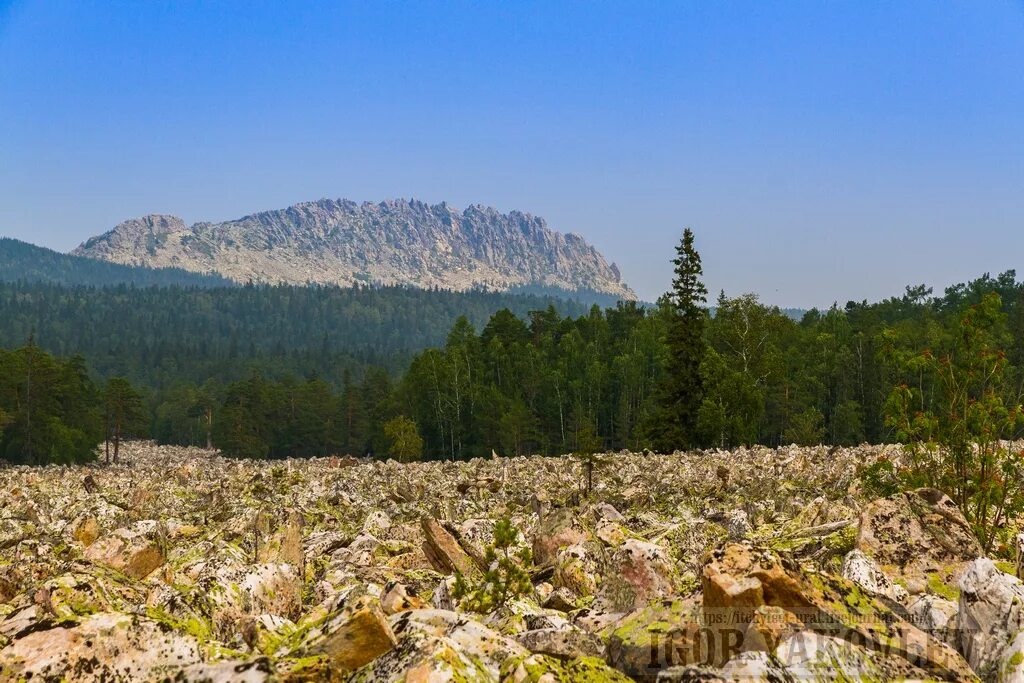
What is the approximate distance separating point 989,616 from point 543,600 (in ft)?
14.5

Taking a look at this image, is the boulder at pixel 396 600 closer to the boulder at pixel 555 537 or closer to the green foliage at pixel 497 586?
the green foliage at pixel 497 586

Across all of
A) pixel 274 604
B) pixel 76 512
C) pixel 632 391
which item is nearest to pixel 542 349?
pixel 632 391

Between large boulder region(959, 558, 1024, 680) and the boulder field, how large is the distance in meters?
0.02

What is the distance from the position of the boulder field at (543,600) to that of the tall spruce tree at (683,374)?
41.4 m

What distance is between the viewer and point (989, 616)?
554 centimetres

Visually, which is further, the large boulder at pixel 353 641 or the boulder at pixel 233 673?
the large boulder at pixel 353 641

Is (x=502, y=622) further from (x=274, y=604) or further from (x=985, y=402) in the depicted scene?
(x=985, y=402)

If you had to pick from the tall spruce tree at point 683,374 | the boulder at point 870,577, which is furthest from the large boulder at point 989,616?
the tall spruce tree at point 683,374

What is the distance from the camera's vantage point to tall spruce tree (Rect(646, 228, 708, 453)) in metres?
58.2

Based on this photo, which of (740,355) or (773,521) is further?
(740,355)

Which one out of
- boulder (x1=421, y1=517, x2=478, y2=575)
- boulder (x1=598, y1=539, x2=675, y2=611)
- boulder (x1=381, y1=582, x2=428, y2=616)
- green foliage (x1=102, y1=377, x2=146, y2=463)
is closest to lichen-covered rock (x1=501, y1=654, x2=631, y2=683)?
boulder (x1=381, y1=582, x2=428, y2=616)

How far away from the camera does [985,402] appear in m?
13.3

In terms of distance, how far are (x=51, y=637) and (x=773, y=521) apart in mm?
10911

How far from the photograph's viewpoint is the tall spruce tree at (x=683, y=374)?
191 ft
